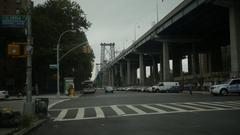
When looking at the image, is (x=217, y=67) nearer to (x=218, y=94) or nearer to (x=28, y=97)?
(x=218, y=94)

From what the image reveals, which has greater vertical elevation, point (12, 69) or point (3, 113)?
point (12, 69)

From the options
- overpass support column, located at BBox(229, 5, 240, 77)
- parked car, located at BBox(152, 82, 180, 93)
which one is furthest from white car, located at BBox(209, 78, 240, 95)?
parked car, located at BBox(152, 82, 180, 93)

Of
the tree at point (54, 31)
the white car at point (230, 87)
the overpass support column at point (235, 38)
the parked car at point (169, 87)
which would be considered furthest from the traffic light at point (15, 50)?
the parked car at point (169, 87)

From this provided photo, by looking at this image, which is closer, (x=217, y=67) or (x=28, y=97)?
(x=28, y=97)

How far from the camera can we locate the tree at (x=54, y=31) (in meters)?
71.3

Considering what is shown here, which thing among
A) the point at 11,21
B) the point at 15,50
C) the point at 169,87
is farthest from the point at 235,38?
the point at 11,21

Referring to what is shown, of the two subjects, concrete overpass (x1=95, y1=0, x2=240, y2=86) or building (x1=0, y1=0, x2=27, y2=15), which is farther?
building (x1=0, y1=0, x2=27, y2=15)

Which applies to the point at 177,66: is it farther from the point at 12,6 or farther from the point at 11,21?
the point at 11,21

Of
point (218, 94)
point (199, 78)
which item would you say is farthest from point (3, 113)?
point (199, 78)

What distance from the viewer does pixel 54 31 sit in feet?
238

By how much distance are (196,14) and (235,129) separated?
55969 millimetres

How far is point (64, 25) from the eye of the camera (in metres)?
74.1

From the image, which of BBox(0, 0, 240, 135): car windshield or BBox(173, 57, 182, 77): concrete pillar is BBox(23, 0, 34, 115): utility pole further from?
BBox(173, 57, 182, 77): concrete pillar

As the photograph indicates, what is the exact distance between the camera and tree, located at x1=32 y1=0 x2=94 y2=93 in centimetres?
7131
